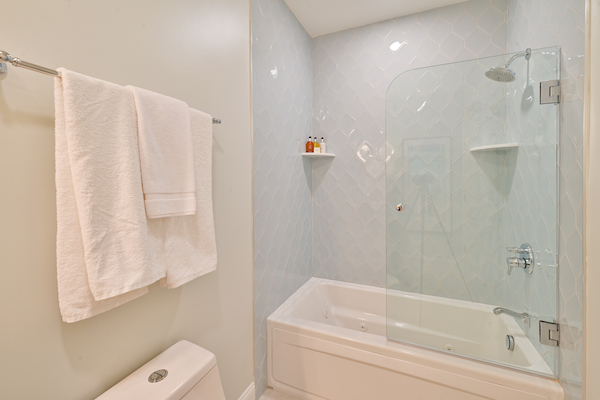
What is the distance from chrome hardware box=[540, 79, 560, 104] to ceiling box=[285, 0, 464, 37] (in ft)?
3.70

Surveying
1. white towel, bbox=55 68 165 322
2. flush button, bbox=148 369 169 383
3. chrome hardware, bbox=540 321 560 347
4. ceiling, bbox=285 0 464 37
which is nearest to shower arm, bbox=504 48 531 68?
ceiling, bbox=285 0 464 37

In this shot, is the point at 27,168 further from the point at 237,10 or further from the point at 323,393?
the point at 323,393

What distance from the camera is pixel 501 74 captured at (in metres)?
1.44

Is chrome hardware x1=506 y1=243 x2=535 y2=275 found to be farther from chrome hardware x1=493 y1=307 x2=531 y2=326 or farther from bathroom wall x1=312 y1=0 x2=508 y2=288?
bathroom wall x1=312 y1=0 x2=508 y2=288

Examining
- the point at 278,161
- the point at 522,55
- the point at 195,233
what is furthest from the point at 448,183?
the point at 195,233

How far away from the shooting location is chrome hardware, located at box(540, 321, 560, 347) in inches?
47.8

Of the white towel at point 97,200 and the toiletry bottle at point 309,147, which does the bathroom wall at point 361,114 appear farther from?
the white towel at point 97,200

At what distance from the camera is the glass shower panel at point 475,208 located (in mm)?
1308

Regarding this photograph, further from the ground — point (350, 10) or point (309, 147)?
point (350, 10)

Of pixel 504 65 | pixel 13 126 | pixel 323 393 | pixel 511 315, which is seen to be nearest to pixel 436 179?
pixel 504 65

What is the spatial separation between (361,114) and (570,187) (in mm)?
1454

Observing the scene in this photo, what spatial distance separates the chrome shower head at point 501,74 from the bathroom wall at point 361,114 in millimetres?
651

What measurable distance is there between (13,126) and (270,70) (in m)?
1.43

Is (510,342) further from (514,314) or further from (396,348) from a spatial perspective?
(396,348)
